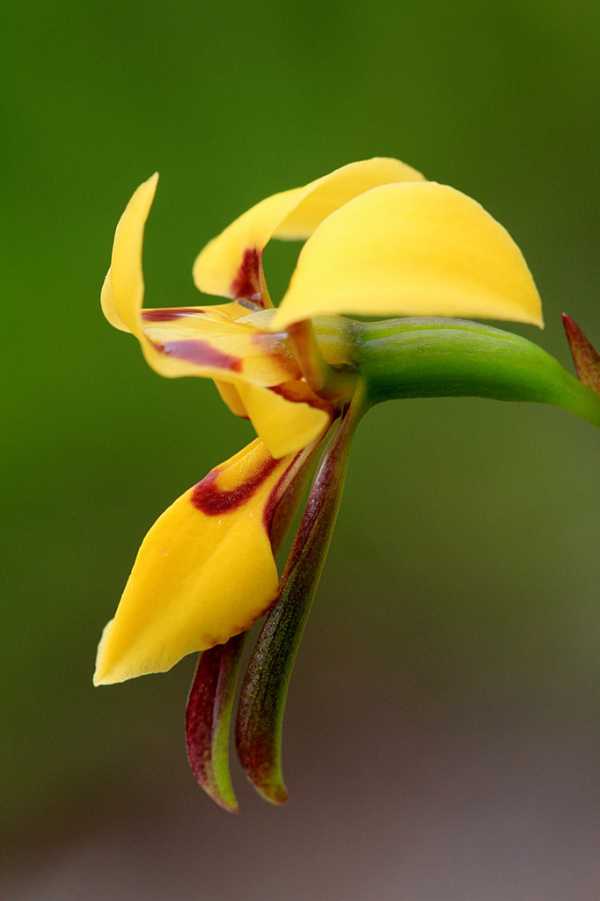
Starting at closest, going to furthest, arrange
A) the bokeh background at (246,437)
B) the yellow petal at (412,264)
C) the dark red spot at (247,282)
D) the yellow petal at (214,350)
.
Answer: the yellow petal at (412,264)
the yellow petal at (214,350)
the dark red spot at (247,282)
the bokeh background at (246,437)

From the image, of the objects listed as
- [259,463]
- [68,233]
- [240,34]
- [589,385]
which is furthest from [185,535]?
[240,34]

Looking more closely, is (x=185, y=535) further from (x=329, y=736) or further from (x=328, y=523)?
(x=329, y=736)

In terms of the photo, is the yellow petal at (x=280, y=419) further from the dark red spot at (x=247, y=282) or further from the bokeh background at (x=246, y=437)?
the bokeh background at (x=246, y=437)

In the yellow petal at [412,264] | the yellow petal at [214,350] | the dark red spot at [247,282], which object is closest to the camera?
the yellow petal at [412,264]

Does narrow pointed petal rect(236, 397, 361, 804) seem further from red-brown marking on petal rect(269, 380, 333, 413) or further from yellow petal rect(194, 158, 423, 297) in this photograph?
yellow petal rect(194, 158, 423, 297)

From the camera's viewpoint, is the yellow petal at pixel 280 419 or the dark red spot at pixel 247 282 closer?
the yellow petal at pixel 280 419

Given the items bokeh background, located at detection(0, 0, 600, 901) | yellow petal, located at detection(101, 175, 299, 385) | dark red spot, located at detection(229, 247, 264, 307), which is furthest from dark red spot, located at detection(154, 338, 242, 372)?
bokeh background, located at detection(0, 0, 600, 901)

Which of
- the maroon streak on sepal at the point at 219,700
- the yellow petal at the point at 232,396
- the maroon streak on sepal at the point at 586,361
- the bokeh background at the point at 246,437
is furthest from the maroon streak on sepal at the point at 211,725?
the bokeh background at the point at 246,437
